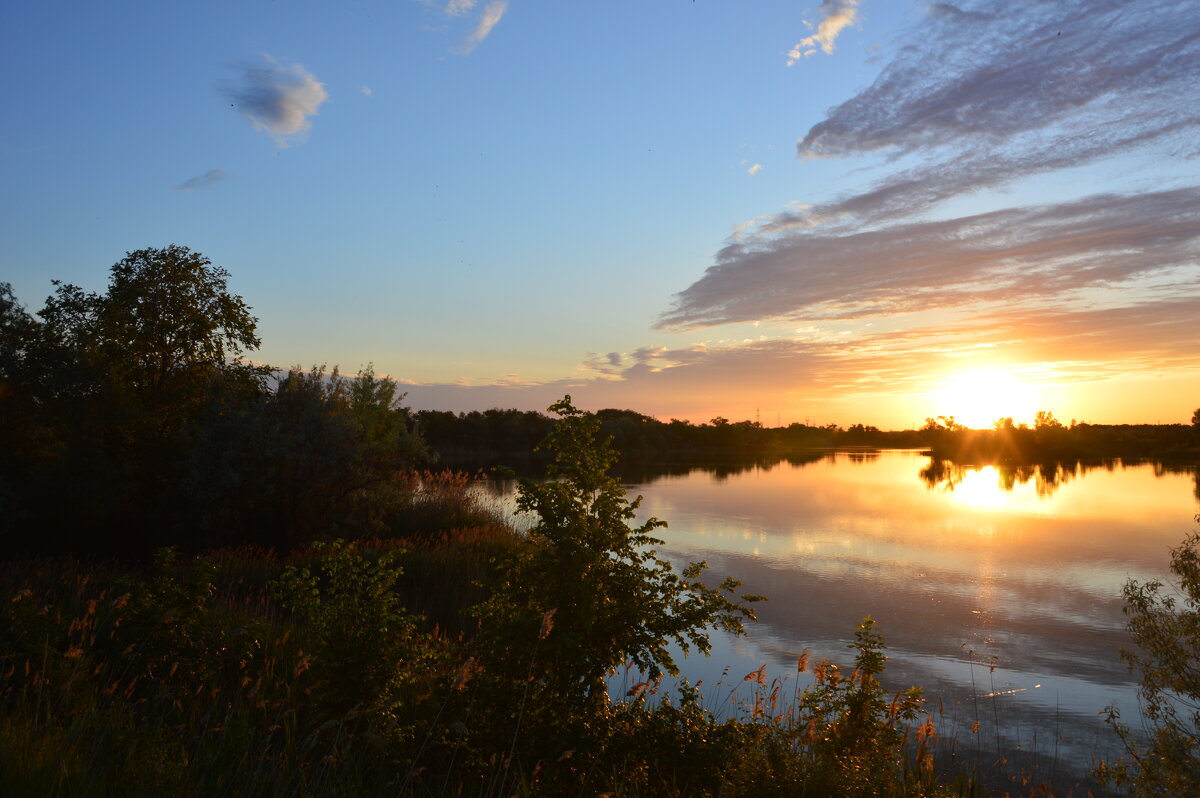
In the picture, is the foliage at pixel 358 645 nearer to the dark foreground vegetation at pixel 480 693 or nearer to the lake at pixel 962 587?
the dark foreground vegetation at pixel 480 693

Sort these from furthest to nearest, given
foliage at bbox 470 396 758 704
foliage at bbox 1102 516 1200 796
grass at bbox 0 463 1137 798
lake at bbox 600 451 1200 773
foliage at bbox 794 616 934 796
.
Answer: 1. lake at bbox 600 451 1200 773
2. foliage at bbox 1102 516 1200 796
3. foliage at bbox 470 396 758 704
4. foliage at bbox 794 616 934 796
5. grass at bbox 0 463 1137 798

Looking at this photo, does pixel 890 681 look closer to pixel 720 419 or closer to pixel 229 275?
pixel 229 275

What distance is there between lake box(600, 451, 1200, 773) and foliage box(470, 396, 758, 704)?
12.3ft

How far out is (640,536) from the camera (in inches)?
234

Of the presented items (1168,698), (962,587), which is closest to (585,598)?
(1168,698)

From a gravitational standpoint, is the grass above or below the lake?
above

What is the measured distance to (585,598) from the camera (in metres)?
5.48

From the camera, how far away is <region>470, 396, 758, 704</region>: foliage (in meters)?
5.50

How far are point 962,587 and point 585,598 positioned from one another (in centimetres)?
1481

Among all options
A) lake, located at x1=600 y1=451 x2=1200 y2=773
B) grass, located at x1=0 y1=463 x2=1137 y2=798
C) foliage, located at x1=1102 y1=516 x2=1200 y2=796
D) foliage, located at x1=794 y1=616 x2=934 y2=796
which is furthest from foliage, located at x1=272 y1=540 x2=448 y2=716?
foliage, located at x1=1102 y1=516 x2=1200 y2=796

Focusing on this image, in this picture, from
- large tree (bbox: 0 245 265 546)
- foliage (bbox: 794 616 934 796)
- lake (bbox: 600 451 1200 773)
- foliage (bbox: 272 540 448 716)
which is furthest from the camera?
large tree (bbox: 0 245 265 546)

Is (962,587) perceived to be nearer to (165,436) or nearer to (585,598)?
(585,598)

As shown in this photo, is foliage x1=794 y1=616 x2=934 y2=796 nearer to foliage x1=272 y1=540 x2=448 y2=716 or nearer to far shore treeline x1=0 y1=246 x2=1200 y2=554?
foliage x1=272 y1=540 x2=448 y2=716

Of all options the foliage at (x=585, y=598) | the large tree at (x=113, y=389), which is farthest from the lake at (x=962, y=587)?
the large tree at (x=113, y=389)
